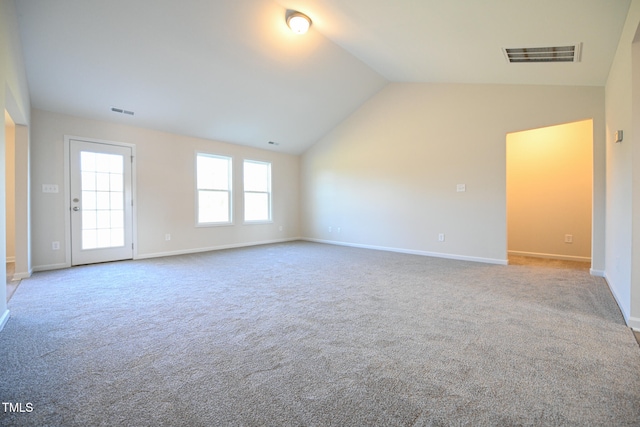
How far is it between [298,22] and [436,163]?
337 centimetres

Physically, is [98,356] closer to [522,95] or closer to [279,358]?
[279,358]

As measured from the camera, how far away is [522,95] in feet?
14.9

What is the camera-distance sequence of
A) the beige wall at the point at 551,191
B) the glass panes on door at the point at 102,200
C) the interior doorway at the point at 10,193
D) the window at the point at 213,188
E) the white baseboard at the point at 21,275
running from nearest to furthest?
1. the white baseboard at the point at 21,275
2. the interior doorway at the point at 10,193
3. the glass panes on door at the point at 102,200
4. the beige wall at the point at 551,191
5. the window at the point at 213,188

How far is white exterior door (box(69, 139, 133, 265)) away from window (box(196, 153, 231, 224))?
1.33 m

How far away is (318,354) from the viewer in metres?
1.89

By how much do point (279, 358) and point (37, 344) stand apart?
1723mm

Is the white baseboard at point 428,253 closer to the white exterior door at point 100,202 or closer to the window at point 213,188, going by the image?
the window at point 213,188

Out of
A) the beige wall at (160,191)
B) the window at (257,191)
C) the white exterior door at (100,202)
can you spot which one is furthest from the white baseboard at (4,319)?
the window at (257,191)

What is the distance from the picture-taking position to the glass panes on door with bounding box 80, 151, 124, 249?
15.9 ft

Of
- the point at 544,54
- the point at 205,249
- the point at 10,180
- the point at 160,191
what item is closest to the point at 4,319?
the point at 160,191

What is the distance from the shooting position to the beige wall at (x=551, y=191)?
5.17 metres

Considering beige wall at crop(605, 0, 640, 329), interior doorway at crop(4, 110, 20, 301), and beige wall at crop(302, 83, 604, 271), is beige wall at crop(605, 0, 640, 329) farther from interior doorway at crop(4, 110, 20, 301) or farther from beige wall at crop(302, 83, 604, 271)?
interior doorway at crop(4, 110, 20, 301)

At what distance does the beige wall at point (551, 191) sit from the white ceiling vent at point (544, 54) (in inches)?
95.6

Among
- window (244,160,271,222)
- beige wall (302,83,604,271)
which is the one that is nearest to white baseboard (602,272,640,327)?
beige wall (302,83,604,271)
